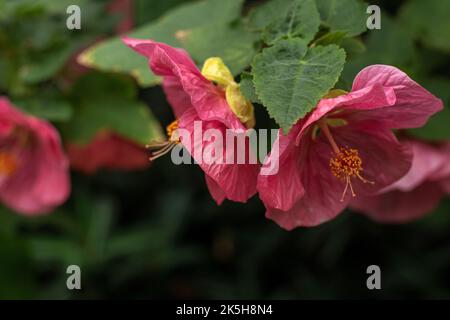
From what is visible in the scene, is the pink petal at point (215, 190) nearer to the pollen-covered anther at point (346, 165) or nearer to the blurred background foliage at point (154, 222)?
the pollen-covered anther at point (346, 165)

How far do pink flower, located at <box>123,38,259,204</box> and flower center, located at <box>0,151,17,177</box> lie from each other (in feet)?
1.64

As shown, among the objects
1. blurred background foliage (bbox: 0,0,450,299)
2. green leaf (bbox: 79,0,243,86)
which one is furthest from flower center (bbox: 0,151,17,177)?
green leaf (bbox: 79,0,243,86)

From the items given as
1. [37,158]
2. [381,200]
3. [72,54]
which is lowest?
[381,200]

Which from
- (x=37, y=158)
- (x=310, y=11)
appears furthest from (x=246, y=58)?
(x=37, y=158)

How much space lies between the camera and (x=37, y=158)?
1133 millimetres

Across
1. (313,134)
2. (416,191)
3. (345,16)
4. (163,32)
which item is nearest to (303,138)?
(313,134)

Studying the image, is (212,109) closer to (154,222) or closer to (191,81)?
(191,81)

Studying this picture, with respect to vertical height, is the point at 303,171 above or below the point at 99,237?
below

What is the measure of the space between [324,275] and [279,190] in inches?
27.5

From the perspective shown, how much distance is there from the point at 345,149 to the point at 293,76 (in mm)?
126

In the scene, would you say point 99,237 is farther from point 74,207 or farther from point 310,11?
point 310,11

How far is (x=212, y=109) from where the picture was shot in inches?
25.8

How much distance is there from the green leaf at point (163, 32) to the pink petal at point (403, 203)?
0.36 meters

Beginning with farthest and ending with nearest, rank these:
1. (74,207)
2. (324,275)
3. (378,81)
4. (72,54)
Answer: (74,207), (324,275), (72,54), (378,81)
